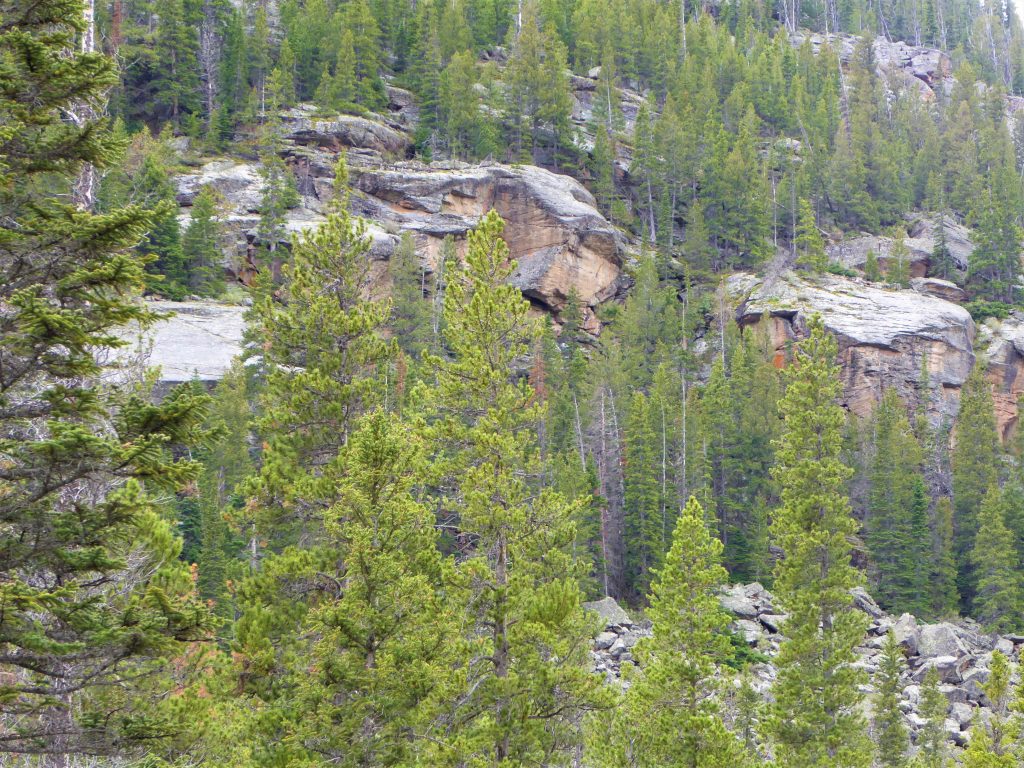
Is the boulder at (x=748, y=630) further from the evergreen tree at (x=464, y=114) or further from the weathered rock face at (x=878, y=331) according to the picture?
the evergreen tree at (x=464, y=114)

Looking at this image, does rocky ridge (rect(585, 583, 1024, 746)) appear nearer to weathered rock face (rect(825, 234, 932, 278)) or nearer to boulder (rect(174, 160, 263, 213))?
weathered rock face (rect(825, 234, 932, 278))

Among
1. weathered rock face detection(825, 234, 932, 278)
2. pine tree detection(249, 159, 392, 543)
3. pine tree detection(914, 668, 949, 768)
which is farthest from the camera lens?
weathered rock face detection(825, 234, 932, 278)

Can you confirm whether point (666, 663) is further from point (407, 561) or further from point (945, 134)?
point (945, 134)

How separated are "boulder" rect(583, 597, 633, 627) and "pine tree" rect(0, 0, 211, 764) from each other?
34.0 meters

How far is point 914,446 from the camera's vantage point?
52.4m

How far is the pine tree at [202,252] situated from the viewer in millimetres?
52250

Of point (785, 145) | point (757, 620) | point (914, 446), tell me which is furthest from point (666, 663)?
point (785, 145)

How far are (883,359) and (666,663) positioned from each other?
48.2 metres

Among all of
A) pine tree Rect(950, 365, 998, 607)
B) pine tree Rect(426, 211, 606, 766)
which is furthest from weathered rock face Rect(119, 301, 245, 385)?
pine tree Rect(950, 365, 998, 607)

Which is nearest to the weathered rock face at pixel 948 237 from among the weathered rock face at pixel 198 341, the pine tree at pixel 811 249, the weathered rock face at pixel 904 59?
the pine tree at pixel 811 249

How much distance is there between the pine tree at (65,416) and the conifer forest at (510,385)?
0.14ft

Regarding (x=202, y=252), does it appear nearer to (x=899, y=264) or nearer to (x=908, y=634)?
(x=908, y=634)

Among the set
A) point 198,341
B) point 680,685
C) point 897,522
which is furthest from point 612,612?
point 198,341

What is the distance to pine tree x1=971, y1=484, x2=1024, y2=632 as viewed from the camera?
4403 centimetres
